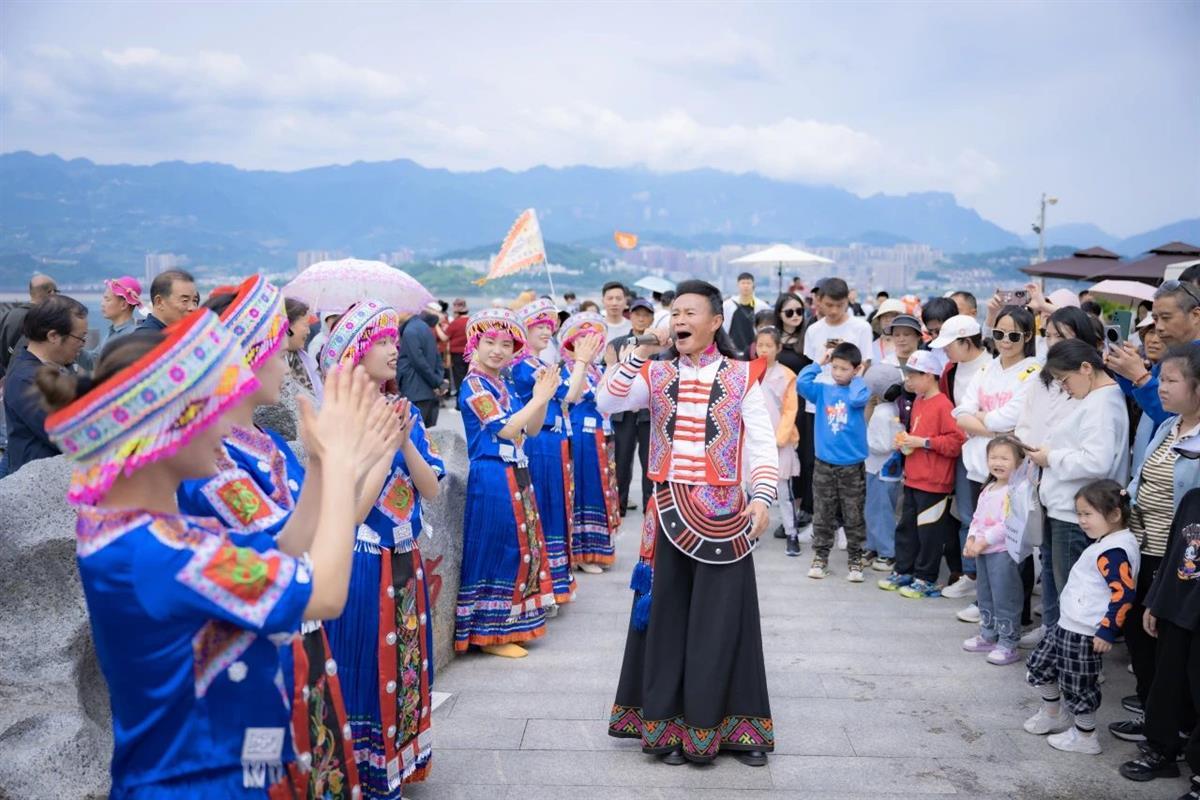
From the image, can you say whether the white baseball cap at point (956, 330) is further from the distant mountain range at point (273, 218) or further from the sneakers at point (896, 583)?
the distant mountain range at point (273, 218)

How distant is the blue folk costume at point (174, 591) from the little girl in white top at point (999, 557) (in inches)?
175

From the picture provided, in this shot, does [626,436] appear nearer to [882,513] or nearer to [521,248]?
[882,513]

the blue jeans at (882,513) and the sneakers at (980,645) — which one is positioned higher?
the blue jeans at (882,513)

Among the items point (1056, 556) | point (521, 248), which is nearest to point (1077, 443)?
point (1056, 556)

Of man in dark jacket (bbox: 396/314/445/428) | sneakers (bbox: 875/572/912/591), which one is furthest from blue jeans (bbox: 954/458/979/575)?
man in dark jacket (bbox: 396/314/445/428)

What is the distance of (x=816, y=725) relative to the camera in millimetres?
4371

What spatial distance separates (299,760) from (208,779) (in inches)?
10.2

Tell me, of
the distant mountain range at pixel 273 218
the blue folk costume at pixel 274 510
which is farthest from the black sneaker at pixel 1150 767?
the distant mountain range at pixel 273 218

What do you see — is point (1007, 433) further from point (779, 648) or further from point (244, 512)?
point (244, 512)

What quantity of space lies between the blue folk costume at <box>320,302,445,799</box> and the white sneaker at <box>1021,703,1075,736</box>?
279 centimetres

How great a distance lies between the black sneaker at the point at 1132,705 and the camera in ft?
14.7

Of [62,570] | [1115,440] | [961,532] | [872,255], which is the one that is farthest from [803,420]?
[872,255]

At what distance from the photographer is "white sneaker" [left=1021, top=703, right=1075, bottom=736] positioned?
4.27 meters

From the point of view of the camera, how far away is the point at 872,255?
55781 millimetres
